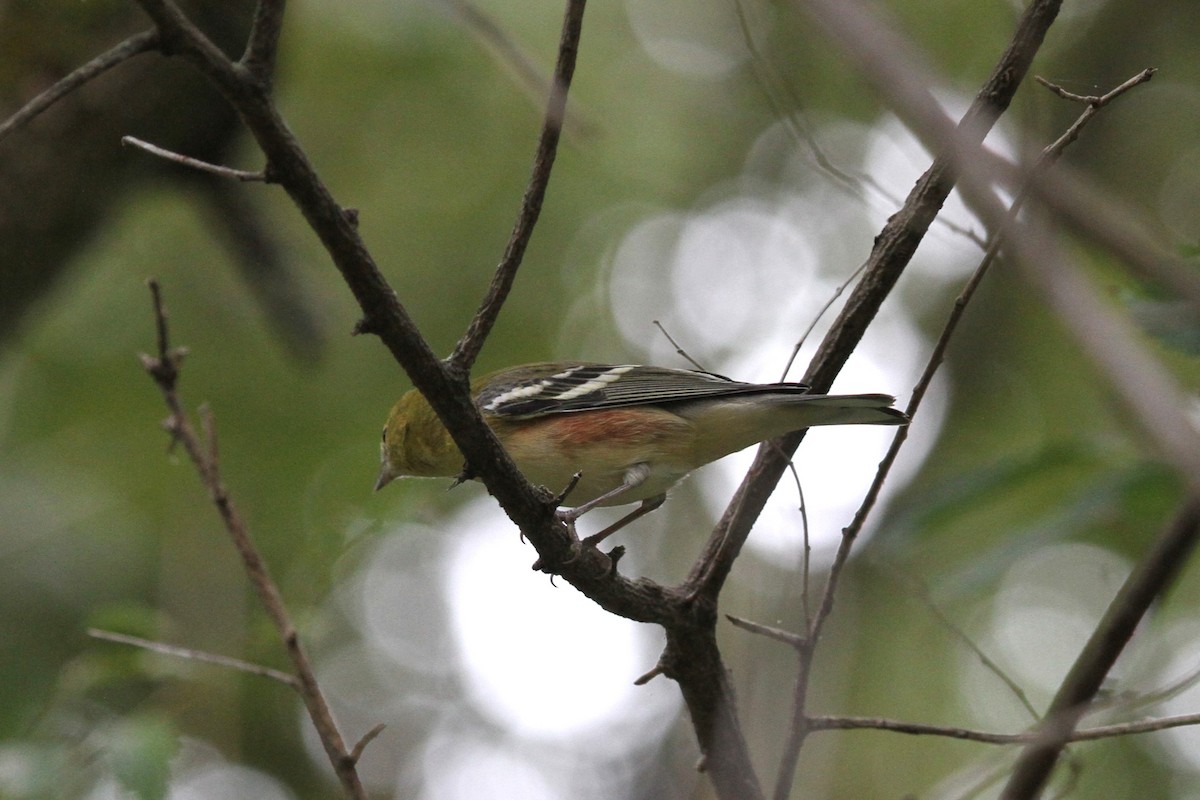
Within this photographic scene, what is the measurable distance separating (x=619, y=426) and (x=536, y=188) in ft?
7.31

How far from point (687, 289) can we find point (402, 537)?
11.8 ft

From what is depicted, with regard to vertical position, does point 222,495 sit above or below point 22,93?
below

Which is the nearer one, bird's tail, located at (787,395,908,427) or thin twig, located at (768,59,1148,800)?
thin twig, located at (768,59,1148,800)

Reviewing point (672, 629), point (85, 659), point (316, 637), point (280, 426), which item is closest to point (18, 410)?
point (280, 426)

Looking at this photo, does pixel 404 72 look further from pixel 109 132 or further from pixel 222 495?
pixel 222 495

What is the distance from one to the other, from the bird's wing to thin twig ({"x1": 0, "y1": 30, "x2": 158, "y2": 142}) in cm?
296

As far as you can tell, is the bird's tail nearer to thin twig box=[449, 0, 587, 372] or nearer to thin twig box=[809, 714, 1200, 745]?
thin twig box=[809, 714, 1200, 745]

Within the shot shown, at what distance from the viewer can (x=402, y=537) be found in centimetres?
996

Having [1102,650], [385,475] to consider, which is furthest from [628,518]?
[1102,650]

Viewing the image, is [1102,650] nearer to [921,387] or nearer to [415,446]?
[921,387]

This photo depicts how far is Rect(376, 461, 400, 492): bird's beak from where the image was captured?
225 inches

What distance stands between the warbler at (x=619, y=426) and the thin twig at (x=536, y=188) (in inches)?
62.3

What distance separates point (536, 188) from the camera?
107 inches

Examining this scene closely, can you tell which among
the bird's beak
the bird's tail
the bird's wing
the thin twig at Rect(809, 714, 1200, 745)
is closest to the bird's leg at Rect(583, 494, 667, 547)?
the bird's wing
